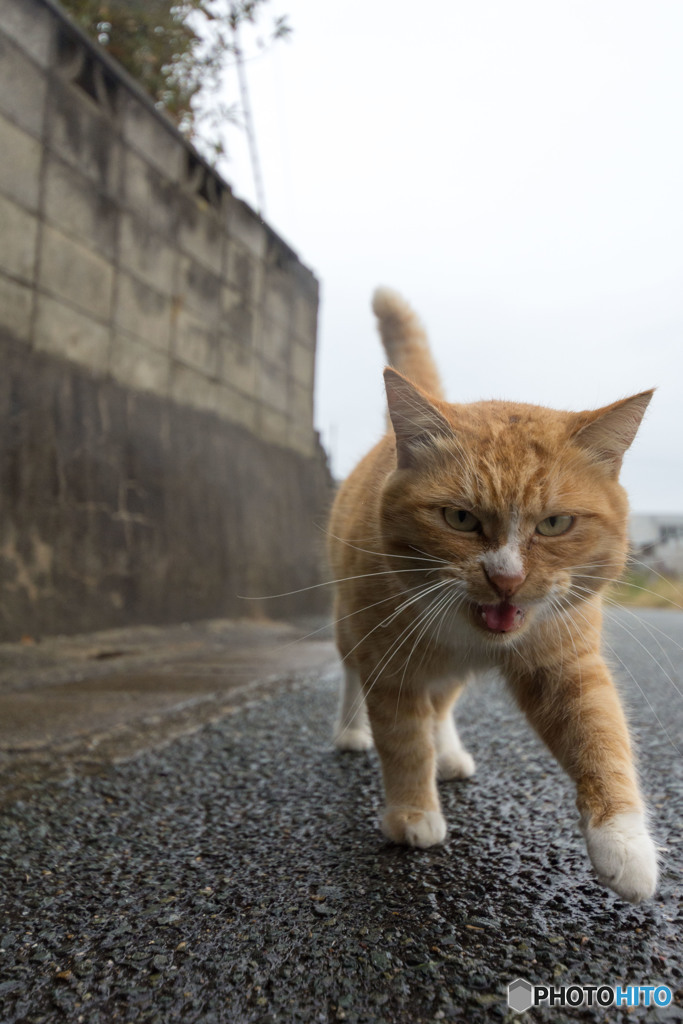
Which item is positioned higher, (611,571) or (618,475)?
(618,475)

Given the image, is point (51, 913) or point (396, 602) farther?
point (396, 602)

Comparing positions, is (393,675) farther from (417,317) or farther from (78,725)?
(417,317)

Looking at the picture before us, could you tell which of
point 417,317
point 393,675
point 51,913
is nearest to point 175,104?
point 417,317

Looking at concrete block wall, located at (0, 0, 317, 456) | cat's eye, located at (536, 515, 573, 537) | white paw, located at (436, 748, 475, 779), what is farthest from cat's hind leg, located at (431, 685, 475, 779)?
concrete block wall, located at (0, 0, 317, 456)

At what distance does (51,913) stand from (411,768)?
0.82 meters

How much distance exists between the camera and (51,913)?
1220 millimetres

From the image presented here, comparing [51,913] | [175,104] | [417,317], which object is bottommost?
[51,913]

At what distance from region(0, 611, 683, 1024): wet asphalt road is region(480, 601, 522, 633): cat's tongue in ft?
0.86

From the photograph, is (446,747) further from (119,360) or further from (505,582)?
(119,360)

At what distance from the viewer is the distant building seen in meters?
1.84

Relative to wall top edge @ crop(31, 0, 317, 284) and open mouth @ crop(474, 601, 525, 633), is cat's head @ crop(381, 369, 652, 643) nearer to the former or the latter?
open mouth @ crop(474, 601, 525, 633)

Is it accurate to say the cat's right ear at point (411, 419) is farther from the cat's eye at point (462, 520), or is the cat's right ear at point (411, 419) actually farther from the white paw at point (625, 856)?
the white paw at point (625, 856)

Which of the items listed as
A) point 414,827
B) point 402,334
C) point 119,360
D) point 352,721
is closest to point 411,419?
point 414,827

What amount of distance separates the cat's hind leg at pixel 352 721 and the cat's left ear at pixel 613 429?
1.10 m
